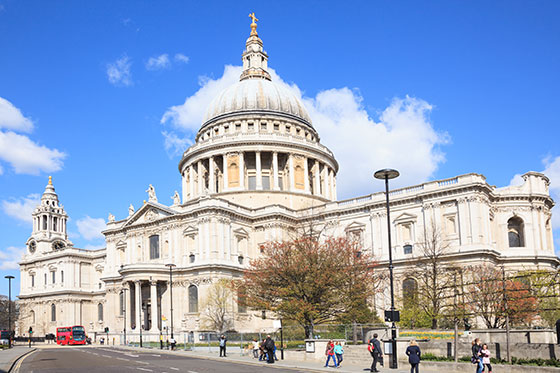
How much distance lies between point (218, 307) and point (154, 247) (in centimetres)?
1586

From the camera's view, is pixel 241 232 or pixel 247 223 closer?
pixel 241 232

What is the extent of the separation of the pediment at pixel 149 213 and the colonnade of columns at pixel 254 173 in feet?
32.6

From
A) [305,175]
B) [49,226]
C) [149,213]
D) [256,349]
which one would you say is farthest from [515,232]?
[49,226]

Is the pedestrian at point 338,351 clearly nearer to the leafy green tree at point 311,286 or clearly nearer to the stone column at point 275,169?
the leafy green tree at point 311,286

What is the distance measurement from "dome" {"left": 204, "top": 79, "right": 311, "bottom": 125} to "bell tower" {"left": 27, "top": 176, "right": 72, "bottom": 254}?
121 ft

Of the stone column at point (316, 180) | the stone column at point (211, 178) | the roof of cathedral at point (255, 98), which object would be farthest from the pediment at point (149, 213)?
the stone column at point (316, 180)

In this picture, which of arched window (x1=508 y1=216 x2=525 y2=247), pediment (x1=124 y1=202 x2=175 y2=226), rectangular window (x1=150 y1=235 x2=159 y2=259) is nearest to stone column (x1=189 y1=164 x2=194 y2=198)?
pediment (x1=124 y1=202 x2=175 y2=226)

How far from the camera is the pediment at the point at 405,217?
67.4m

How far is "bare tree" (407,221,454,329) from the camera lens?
4619 cm

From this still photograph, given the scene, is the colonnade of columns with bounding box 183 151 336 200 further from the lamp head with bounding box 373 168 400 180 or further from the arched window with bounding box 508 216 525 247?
the lamp head with bounding box 373 168 400 180

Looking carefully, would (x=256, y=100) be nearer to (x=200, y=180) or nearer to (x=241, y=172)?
(x=241, y=172)

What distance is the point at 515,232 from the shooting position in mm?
69062

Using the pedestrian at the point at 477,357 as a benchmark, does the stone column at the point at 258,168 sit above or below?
above

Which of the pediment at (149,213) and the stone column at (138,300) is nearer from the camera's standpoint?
the stone column at (138,300)
